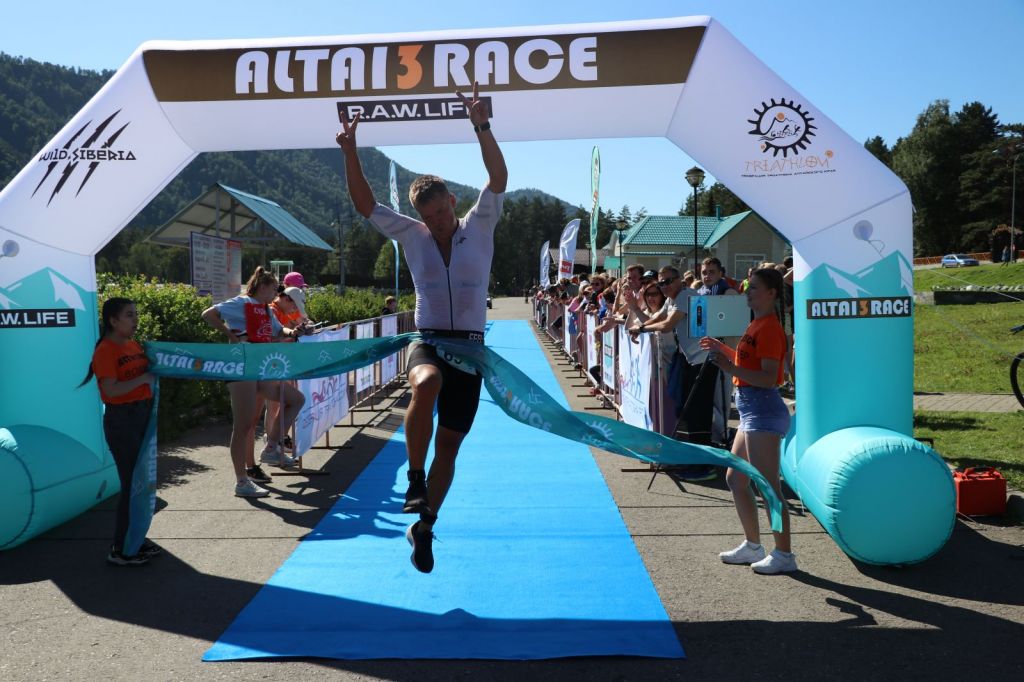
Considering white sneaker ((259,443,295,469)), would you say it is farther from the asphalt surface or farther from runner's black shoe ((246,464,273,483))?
the asphalt surface

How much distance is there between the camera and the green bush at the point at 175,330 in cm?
1000

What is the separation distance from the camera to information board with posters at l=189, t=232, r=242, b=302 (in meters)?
10.8

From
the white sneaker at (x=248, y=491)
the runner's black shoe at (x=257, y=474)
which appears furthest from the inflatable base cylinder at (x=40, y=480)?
the runner's black shoe at (x=257, y=474)

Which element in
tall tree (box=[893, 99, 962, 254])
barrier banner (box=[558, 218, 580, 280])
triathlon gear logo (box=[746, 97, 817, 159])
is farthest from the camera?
tall tree (box=[893, 99, 962, 254])

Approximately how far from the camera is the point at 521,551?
5488mm

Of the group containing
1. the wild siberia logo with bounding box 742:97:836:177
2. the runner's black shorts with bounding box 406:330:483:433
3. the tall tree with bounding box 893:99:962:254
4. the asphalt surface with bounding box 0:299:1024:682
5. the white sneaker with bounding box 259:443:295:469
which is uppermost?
the tall tree with bounding box 893:99:962:254

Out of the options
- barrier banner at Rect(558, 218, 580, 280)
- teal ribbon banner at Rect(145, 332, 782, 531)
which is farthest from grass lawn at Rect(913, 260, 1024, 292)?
teal ribbon banner at Rect(145, 332, 782, 531)

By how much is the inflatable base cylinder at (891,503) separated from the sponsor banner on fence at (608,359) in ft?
20.2

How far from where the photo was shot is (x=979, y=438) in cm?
894

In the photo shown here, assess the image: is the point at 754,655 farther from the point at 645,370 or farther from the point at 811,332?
the point at 645,370

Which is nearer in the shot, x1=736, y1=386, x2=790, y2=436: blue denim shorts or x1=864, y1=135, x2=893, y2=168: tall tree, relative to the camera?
x1=736, y1=386, x2=790, y2=436: blue denim shorts

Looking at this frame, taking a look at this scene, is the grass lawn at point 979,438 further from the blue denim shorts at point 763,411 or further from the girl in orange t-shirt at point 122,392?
the girl in orange t-shirt at point 122,392

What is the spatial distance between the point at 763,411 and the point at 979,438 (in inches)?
217

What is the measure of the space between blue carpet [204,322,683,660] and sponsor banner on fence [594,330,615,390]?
4.03 meters
